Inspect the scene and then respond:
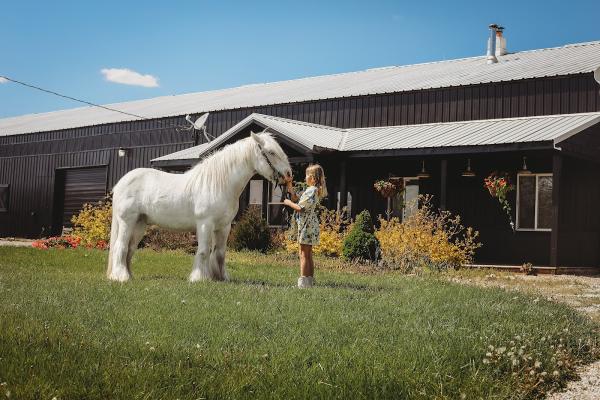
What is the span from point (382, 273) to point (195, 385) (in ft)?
26.6

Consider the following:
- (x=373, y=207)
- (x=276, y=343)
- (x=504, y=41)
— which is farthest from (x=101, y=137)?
(x=276, y=343)

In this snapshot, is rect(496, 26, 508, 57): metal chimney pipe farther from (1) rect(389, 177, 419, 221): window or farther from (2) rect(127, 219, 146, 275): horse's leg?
(2) rect(127, 219, 146, 275): horse's leg

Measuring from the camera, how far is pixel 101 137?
27.8 m

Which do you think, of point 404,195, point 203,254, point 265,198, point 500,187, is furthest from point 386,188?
point 203,254

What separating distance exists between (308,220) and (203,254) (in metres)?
1.36

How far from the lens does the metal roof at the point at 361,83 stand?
18.5 meters

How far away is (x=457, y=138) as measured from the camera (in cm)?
1591

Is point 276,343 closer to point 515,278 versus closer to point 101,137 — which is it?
point 515,278

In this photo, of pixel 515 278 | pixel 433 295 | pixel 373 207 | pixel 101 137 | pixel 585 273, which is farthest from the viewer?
pixel 101 137

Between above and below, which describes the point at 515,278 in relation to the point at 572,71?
below

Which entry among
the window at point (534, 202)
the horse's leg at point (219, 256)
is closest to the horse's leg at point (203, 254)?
the horse's leg at point (219, 256)

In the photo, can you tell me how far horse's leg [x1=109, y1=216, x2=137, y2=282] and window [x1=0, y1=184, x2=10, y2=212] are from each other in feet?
76.5

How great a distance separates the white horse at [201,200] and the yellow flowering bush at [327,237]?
243 inches

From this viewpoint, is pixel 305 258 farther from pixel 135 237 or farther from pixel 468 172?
pixel 468 172
